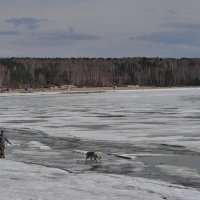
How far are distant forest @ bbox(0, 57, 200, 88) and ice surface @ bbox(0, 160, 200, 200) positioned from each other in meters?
144

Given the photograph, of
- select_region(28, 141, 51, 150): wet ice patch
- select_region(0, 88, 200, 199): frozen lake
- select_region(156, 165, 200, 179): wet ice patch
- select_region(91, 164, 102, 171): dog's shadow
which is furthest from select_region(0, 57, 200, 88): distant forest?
select_region(156, 165, 200, 179): wet ice patch

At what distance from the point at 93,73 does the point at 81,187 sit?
170720 millimetres

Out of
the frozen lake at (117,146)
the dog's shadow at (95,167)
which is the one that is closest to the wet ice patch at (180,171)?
the frozen lake at (117,146)

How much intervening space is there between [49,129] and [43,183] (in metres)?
16.5

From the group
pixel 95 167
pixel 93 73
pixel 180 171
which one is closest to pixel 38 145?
pixel 95 167

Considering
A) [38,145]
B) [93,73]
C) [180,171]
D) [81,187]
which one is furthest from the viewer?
[93,73]

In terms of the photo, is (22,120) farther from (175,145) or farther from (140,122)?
(175,145)

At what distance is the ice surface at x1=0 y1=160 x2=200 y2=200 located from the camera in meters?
13.7

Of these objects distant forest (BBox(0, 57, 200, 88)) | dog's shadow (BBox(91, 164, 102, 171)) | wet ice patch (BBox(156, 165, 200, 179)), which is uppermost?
distant forest (BBox(0, 57, 200, 88))

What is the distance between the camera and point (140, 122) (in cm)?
3500

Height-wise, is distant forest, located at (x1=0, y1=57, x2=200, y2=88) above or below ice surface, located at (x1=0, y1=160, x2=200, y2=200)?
above

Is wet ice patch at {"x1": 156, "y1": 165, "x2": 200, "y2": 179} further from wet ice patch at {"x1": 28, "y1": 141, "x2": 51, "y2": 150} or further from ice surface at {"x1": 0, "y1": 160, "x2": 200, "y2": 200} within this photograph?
wet ice patch at {"x1": 28, "y1": 141, "x2": 51, "y2": 150}

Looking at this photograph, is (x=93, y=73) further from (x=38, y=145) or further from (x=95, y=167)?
(x=95, y=167)

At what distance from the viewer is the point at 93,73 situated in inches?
7293
